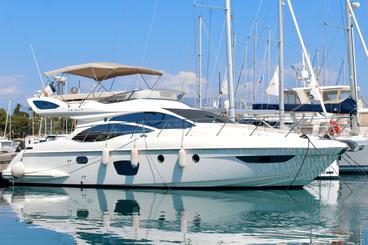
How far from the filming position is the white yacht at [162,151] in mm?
17906

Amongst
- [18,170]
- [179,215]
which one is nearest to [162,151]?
[179,215]

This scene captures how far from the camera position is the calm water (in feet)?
37.2

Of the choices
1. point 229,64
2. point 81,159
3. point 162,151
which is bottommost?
point 81,159

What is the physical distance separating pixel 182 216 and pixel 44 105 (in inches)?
390

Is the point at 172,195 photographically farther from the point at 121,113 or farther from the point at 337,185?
the point at 337,185

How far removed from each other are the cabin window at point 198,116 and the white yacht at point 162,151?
1.3 inches

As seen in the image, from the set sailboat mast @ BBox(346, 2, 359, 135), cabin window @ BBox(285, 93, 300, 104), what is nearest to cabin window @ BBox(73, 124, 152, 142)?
sailboat mast @ BBox(346, 2, 359, 135)

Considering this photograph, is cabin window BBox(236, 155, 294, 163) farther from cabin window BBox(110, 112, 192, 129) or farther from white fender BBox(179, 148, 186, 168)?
cabin window BBox(110, 112, 192, 129)

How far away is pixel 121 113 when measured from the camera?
786 inches

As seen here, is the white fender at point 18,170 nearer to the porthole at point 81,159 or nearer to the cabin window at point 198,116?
the porthole at point 81,159

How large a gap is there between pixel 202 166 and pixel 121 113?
3.70 m

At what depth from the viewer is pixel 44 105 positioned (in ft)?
71.9

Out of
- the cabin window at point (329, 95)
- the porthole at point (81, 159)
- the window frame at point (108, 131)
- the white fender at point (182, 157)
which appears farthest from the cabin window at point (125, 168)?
the cabin window at point (329, 95)

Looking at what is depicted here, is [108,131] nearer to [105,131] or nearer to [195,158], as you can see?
[105,131]
